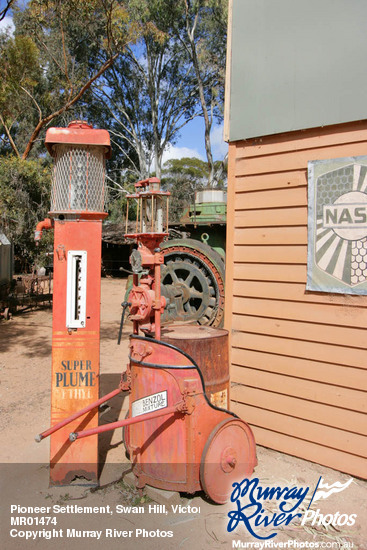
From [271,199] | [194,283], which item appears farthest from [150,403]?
[194,283]

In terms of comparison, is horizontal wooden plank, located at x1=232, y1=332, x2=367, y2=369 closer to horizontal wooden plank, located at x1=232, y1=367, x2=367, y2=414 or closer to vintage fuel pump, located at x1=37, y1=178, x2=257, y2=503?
horizontal wooden plank, located at x1=232, y1=367, x2=367, y2=414

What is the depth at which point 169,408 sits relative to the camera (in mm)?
3475

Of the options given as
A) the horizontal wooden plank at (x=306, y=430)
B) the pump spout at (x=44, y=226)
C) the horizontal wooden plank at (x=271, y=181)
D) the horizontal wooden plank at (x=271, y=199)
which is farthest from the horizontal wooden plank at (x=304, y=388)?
the pump spout at (x=44, y=226)

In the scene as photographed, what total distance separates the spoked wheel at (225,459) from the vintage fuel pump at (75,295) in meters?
1.15

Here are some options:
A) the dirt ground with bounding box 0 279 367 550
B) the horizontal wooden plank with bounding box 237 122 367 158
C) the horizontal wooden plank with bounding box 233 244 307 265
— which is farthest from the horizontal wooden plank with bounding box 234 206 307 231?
the dirt ground with bounding box 0 279 367 550

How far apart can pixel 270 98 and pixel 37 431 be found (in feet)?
16.3

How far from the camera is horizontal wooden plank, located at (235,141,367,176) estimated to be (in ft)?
14.1

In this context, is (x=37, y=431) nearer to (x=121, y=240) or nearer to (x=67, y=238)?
(x=67, y=238)

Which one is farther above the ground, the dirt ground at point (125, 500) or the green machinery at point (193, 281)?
the green machinery at point (193, 281)

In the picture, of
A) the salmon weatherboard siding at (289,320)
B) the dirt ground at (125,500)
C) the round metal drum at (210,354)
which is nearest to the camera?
the dirt ground at (125,500)

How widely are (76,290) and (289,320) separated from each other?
237 centimetres

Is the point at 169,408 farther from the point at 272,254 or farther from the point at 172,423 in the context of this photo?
the point at 272,254

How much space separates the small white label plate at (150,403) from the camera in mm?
3626

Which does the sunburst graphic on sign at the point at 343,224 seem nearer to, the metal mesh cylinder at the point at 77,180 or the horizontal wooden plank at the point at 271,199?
the horizontal wooden plank at the point at 271,199
